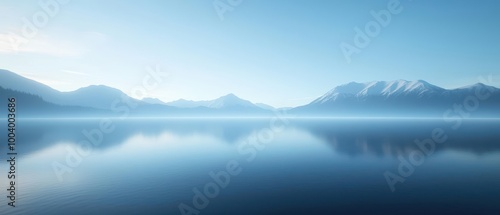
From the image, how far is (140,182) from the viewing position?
50156 millimetres

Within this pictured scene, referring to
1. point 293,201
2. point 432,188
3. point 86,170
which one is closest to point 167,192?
point 293,201

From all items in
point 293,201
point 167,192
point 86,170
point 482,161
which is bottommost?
point 482,161

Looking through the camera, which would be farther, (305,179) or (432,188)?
(305,179)

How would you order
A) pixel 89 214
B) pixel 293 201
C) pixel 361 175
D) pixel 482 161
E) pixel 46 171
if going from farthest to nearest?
pixel 482 161
pixel 46 171
pixel 361 175
pixel 293 201
pixel 89 214

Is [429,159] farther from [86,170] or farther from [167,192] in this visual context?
[86,170]

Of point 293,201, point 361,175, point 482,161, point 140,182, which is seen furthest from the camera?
point 482,161

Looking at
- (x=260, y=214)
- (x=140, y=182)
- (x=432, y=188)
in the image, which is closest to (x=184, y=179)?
(x=140, y=182)

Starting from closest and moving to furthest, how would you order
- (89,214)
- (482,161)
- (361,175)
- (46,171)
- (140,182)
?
(89,214) < (140,182) < (361,175) < (46,171) < (482,161)

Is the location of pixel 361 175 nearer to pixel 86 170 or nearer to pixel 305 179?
pixel 305 179

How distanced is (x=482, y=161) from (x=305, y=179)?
56728 mm

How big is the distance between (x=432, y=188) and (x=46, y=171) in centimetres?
8419

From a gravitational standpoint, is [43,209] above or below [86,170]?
below

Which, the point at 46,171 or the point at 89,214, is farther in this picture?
the point at 46,171

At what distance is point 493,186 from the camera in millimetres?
46344
